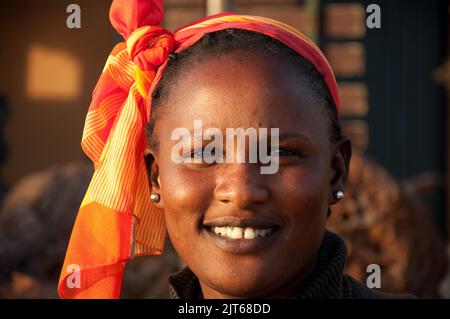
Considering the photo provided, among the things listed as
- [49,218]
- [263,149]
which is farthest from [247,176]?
[49,218]

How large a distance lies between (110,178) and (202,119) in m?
0.37

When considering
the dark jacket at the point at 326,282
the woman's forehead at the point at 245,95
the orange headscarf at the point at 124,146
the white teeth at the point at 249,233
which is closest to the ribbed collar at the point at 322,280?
the dark jacket at the point at 326,282

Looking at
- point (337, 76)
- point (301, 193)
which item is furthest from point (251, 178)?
point (337, 76)

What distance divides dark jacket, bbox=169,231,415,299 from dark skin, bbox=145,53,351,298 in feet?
0.28

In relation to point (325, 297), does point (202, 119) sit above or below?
above

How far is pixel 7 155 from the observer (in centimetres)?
646

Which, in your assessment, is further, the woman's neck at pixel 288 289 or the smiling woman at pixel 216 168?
the woman's neck at pixel 288 289

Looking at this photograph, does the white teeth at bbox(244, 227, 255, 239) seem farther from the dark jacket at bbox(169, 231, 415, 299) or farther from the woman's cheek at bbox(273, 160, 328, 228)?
the dark jacket at bbox(169, 231, 415, 299)

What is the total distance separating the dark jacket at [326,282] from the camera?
6.30 ft

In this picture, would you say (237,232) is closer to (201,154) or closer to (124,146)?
(201,154)

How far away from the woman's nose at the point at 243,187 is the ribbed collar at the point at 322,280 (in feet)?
1.04

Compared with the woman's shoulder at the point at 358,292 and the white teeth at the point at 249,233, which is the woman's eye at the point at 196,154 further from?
the woman's shoulder at the point at 358,292

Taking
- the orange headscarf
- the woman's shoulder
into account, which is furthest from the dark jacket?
the orange headscarf
